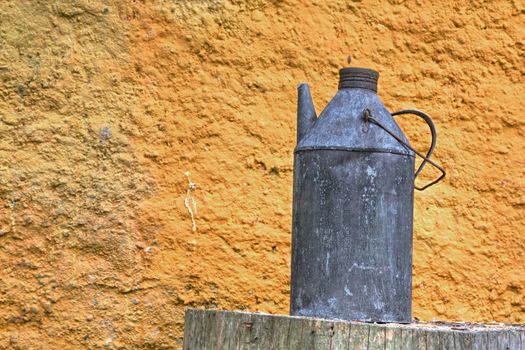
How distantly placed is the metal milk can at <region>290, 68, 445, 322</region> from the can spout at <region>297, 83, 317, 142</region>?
0.07 m

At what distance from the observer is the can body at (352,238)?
7.14 feet

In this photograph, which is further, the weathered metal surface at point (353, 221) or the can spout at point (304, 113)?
the can spout at point (304, 113)

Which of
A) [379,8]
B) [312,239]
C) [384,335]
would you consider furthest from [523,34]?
[384,335]

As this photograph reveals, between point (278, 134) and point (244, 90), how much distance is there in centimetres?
15

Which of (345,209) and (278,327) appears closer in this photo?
(278,327)

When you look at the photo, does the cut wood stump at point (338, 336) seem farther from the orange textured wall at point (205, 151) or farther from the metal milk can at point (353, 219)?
the orange textured wall at point (205, 151)

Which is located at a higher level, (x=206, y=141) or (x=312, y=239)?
A: (x=206, y=141)

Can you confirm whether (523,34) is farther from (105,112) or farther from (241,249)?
(105,112)

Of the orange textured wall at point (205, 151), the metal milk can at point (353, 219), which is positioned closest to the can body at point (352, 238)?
the metal milk can at point (353, 219)

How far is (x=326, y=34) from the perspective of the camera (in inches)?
116

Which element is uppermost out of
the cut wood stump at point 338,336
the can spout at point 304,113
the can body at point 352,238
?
the can spout at point 304,113

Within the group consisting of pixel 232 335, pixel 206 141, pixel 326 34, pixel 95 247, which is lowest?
pixel 232 335

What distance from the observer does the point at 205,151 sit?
9.13ft

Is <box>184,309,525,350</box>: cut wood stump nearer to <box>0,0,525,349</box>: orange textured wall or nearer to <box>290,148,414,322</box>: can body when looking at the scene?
<box>290,148,414,322</box>: can body
